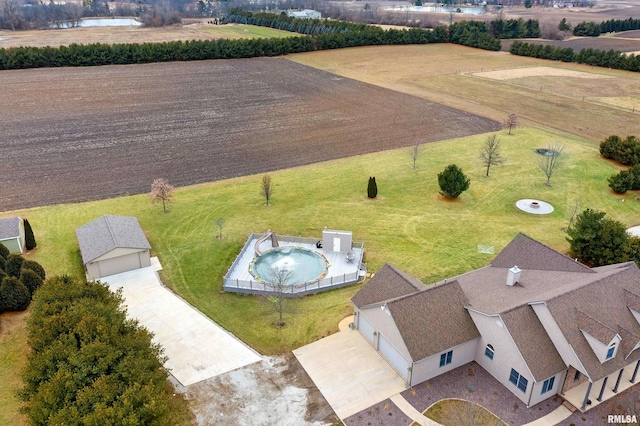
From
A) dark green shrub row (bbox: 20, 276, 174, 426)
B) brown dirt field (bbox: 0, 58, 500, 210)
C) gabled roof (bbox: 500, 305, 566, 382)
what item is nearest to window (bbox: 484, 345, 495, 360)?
gabled roof (bbox: 500, 305, 566, 382)

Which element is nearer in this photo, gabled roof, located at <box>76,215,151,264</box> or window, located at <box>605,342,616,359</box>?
window, located at <box>605,342,616,359</box>

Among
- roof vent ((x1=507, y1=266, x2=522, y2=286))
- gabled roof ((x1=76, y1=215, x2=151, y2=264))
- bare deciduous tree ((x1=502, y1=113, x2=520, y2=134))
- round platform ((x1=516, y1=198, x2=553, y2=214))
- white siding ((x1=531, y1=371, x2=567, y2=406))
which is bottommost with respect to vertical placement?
white siding ((x1=531, y1=371, x2=567, y2=406))

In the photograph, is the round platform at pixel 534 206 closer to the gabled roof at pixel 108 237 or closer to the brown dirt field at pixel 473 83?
the brown dirt field at pixel 473 83

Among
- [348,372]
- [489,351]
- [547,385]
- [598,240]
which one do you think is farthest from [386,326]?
[598,240]

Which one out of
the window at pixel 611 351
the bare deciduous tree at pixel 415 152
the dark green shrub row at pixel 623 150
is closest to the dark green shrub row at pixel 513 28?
the dark green shrub row at pixel 623 150

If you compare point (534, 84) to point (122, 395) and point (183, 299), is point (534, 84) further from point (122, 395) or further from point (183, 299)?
point (122, 395)

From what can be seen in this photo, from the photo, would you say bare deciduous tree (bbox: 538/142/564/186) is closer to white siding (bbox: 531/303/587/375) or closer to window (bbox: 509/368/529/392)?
white siding (bbox: 531/303/587/375)
